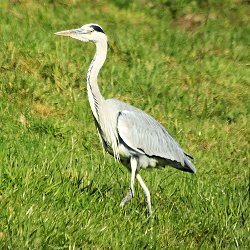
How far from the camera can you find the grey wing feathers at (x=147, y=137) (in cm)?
807

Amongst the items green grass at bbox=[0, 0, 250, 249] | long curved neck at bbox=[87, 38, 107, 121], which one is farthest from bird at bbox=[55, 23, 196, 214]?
green grass at bbox=[0, 0, 250, 249]

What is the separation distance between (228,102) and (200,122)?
0.97 meters

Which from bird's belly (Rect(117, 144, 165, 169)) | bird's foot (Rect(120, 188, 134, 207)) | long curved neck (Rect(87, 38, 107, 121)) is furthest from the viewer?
bird's belly (Rect(117, 144, 165, 169))

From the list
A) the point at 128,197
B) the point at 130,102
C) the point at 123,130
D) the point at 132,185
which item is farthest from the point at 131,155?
the point at 130,102

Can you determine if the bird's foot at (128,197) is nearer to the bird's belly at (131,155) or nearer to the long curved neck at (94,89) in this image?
the bird's belly at (131,155)

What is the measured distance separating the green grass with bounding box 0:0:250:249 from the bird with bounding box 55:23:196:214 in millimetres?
230

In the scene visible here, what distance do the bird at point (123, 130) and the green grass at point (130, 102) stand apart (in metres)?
0.23

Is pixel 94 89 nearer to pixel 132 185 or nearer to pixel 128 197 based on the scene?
pixel 132 185

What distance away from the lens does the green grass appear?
6.55 metres

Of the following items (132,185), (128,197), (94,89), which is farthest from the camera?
(94,89)

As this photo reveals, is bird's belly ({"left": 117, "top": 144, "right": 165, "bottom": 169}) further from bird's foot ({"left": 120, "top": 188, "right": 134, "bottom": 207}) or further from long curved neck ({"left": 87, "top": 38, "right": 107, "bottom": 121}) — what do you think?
bird's foot ({"left": 120, "top": 188, "right": 134, "bottom": 207})

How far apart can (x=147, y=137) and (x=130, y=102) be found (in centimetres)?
326

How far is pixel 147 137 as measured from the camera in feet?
27.1

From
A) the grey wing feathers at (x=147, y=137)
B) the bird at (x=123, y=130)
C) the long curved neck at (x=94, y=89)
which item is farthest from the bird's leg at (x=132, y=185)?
the long curved neck at (x=94, y=89)
